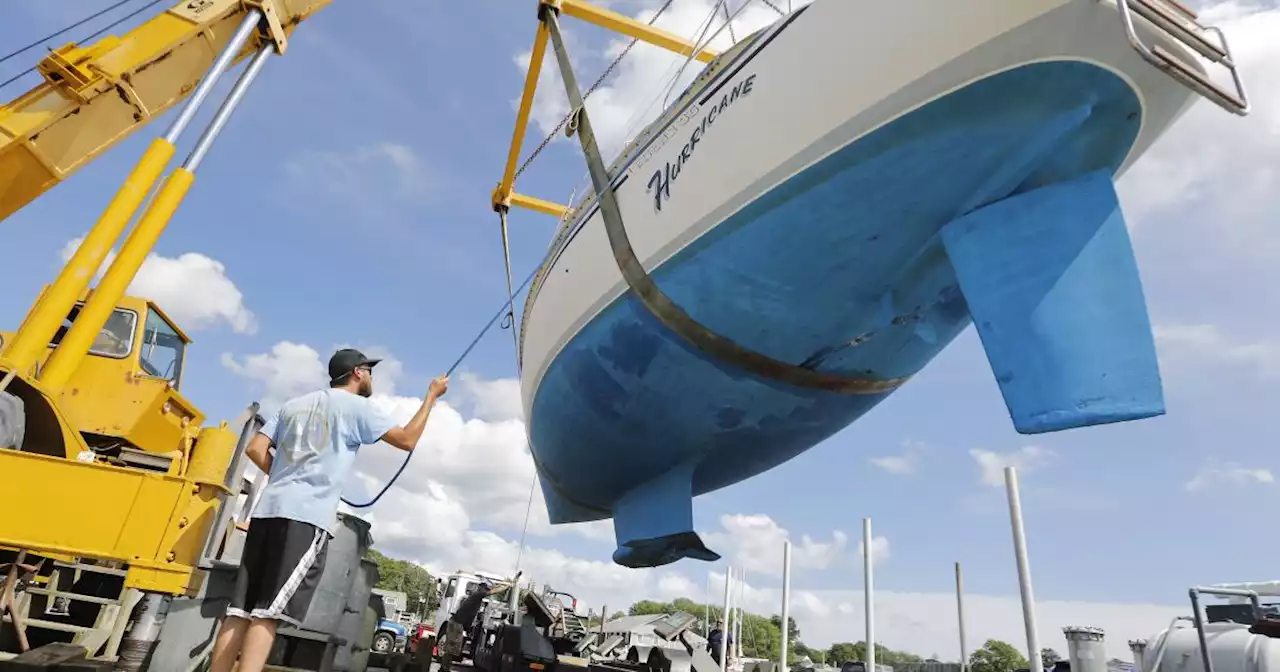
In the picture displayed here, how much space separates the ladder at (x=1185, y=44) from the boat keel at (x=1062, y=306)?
0.53 meters

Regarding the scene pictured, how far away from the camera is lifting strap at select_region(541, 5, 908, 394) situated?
4.37m

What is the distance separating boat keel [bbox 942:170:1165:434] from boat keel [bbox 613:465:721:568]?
3.02m

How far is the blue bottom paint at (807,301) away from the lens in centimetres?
301

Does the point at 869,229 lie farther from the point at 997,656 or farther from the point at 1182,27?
the point at 997,656

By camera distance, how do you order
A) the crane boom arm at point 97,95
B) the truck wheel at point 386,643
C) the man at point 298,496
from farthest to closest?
the truck wheel at point 386,643 → the crane boom arm at point 97,95 → the man at point 298,496

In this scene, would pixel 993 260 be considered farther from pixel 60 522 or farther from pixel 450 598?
pixel 450 598

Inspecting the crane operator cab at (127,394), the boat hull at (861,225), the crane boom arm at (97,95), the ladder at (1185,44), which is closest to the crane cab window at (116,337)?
the crane operator cab at (127,394)

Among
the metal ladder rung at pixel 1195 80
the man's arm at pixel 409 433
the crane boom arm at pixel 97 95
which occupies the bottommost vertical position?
the man's arm at pixel 409 433

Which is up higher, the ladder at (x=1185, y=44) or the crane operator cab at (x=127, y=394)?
the ladder at (x=1185, y=44)

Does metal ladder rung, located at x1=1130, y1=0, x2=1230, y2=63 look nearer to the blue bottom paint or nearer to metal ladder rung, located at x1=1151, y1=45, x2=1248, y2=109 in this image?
metal ladder rung, located at x1=1151, y1=45, x2=1248, y2=109

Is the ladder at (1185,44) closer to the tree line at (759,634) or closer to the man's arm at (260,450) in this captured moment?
the man's arm at (260,450)

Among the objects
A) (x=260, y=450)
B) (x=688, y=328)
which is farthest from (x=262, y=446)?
(x=688, y=328)

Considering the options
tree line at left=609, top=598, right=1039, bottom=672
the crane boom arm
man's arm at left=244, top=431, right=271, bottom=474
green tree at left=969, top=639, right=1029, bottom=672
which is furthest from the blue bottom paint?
green tree at left=969, top=639, right=1029, bottom=672

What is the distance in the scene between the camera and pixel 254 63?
6.70m
